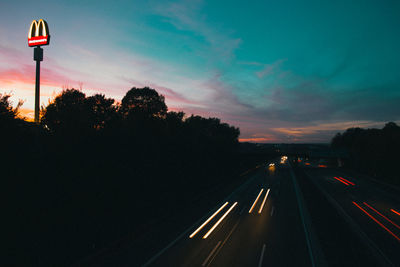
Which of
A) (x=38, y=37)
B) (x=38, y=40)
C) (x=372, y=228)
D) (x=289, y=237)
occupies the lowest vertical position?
(x=372, y=228)

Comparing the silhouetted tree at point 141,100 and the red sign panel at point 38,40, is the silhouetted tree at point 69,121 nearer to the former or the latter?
the red sign panel at point 38,40

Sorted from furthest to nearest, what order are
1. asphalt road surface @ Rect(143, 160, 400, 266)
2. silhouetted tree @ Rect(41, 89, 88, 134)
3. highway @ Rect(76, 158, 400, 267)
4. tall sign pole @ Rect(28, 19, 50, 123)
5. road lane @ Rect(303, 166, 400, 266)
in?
tall sign pole @ Rect(28, 19, 50, 123), road lane @ Rect(303, 166, 400, 266), asphalt road surface @ Rect(143, 160, 400, 266), highway @ Rect(76, 158, 400, 267), silhouetted tree @ Rect(41, 89, 88, 134)

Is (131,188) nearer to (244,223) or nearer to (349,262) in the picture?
(244,223)

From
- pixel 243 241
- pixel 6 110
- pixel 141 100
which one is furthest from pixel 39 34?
pixel 243 241

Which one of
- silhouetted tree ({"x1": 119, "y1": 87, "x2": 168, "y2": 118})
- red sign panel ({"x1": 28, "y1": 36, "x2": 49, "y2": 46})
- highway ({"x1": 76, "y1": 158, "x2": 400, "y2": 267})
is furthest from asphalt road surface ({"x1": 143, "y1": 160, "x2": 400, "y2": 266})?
silhouetted tree ({"x1": 119, "y1": 87, "x2": 168, "y2": 118})

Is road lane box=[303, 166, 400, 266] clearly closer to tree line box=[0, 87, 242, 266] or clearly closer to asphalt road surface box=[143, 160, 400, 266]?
asphalt road surface box=[143, 160, 400, 266]

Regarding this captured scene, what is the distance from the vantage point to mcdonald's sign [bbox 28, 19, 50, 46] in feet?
78.2

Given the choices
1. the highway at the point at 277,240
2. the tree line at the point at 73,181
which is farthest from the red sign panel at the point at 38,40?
the highway at the point at 277,240

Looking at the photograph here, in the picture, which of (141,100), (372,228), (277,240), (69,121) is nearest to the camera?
(69,121)

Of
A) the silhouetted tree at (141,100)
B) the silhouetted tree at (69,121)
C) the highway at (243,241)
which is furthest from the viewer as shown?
the silhouetted tree at (141,100)

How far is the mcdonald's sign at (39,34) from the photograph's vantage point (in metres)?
23.8

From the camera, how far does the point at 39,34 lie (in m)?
24.0

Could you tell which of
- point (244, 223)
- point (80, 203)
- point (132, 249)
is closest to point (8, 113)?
point (80, 203)

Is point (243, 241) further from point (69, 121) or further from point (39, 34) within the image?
point (39, 34)
